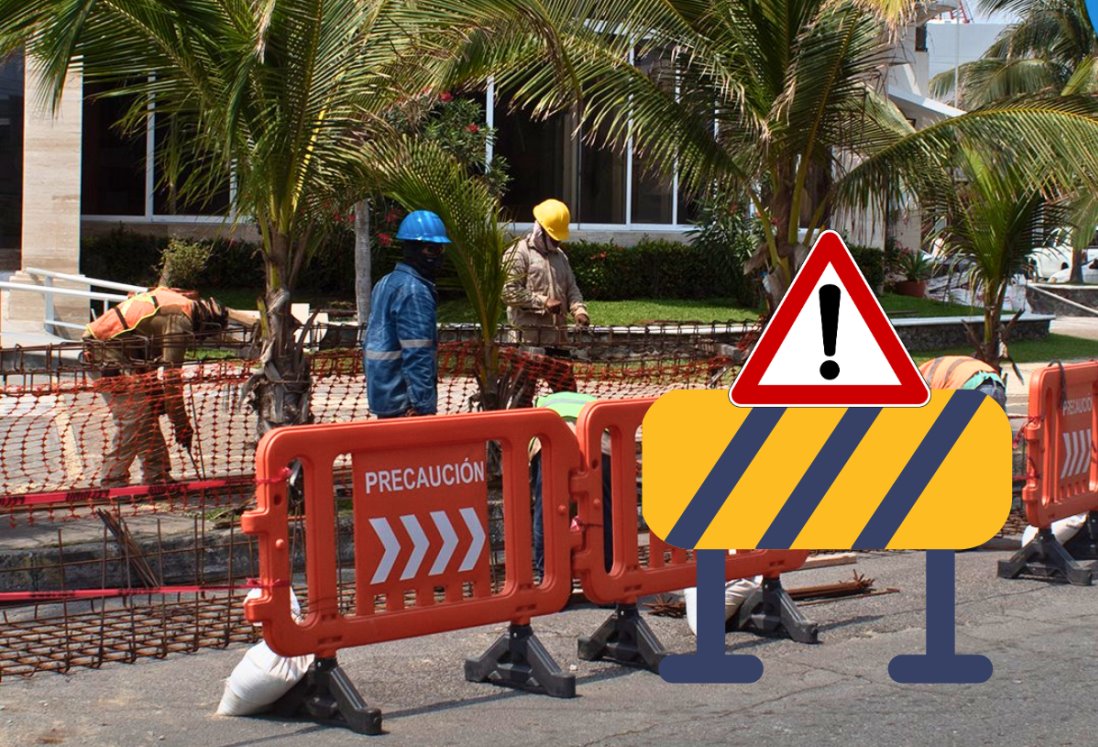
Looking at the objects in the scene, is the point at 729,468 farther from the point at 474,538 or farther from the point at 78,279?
the point at 78,279

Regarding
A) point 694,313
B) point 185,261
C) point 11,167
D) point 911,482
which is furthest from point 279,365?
point 11,167

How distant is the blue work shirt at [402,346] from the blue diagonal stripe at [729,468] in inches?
112

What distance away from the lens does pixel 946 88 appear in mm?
46250

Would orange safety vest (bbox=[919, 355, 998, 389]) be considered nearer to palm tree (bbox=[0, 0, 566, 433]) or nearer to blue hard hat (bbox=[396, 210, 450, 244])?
blue hard hat (bbox=[396, 210, 450, 244])

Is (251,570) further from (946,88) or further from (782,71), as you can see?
(946,88)

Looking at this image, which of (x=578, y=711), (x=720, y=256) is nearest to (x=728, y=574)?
(x=578, y=711)

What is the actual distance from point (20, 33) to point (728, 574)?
461cm

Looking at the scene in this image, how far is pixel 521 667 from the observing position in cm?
634

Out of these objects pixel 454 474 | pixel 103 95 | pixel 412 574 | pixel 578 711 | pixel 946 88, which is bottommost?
pixel 578 711

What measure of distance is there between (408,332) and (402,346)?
0.09 m

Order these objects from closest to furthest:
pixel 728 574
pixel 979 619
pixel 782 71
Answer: pixel 728 574
pixel 979 619
pixel 782 71

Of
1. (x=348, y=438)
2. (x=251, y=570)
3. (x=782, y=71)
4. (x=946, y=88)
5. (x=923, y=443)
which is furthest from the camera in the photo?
(x=946, y=88)

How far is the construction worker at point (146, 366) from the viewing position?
360 inches

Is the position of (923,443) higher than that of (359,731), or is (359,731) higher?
(923,443)
